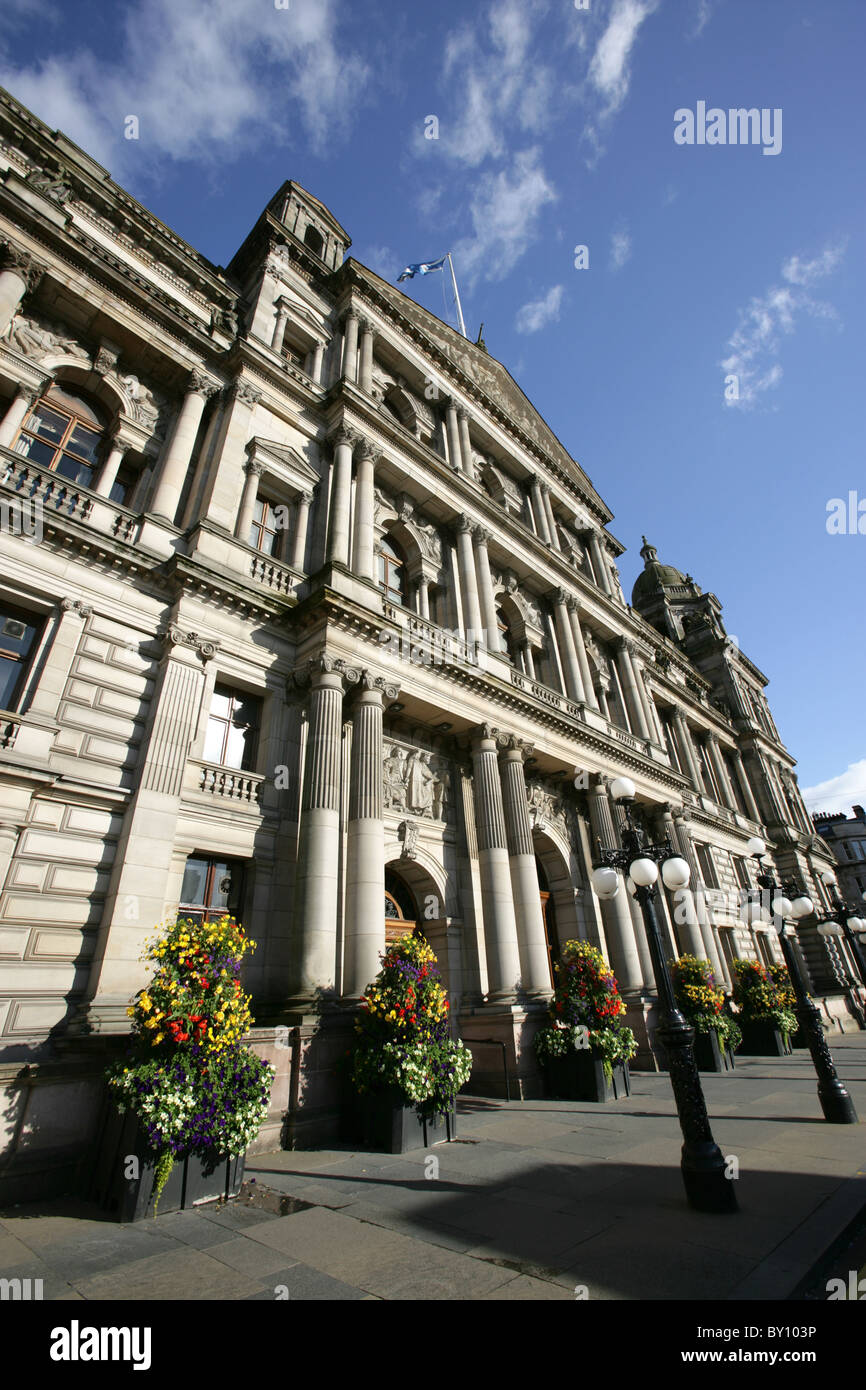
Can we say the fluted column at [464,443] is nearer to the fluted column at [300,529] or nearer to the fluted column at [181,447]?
the fluted column at [300,529]

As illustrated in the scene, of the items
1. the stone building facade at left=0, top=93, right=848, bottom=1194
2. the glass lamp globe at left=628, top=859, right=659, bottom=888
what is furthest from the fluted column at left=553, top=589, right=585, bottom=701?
the glass lamp globe at left=628, top=859, right=659, bottom=888

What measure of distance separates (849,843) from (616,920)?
73.9 meters

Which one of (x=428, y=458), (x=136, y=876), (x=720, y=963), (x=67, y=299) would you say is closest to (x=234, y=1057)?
(x=136, y=876)

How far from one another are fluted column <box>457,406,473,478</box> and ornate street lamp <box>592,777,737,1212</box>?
18058 millimetres

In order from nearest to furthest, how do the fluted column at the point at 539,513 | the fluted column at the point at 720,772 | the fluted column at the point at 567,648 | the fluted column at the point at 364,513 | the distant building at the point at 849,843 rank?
the fluted column at the point at 364,513 → the fluted column at the point at 567,648 → the fluted column at the point at 539,513 → the fluted column at the point at 720,772 → the distant building at the point at 849,843

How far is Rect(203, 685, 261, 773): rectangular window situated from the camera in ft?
41.8

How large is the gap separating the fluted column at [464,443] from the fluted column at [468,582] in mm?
3352

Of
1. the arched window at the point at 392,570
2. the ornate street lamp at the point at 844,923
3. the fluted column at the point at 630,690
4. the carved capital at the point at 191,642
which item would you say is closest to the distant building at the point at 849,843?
the ornate street lamp at the point at 844,923

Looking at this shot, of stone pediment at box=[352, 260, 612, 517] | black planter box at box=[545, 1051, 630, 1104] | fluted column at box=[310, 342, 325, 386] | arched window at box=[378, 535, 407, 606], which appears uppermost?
stone pediment at box=[352, 260, 612, 517]

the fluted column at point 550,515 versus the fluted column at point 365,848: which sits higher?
the fluted column at point 550,515

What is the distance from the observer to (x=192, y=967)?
7.51 meters

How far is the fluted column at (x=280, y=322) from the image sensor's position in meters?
18.9

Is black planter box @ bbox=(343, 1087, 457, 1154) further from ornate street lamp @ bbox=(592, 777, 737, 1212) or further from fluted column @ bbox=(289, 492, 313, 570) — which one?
fluted column @ bbox=(289, 492, 313, 570)

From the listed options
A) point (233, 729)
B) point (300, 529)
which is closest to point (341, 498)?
point (300, 529)
